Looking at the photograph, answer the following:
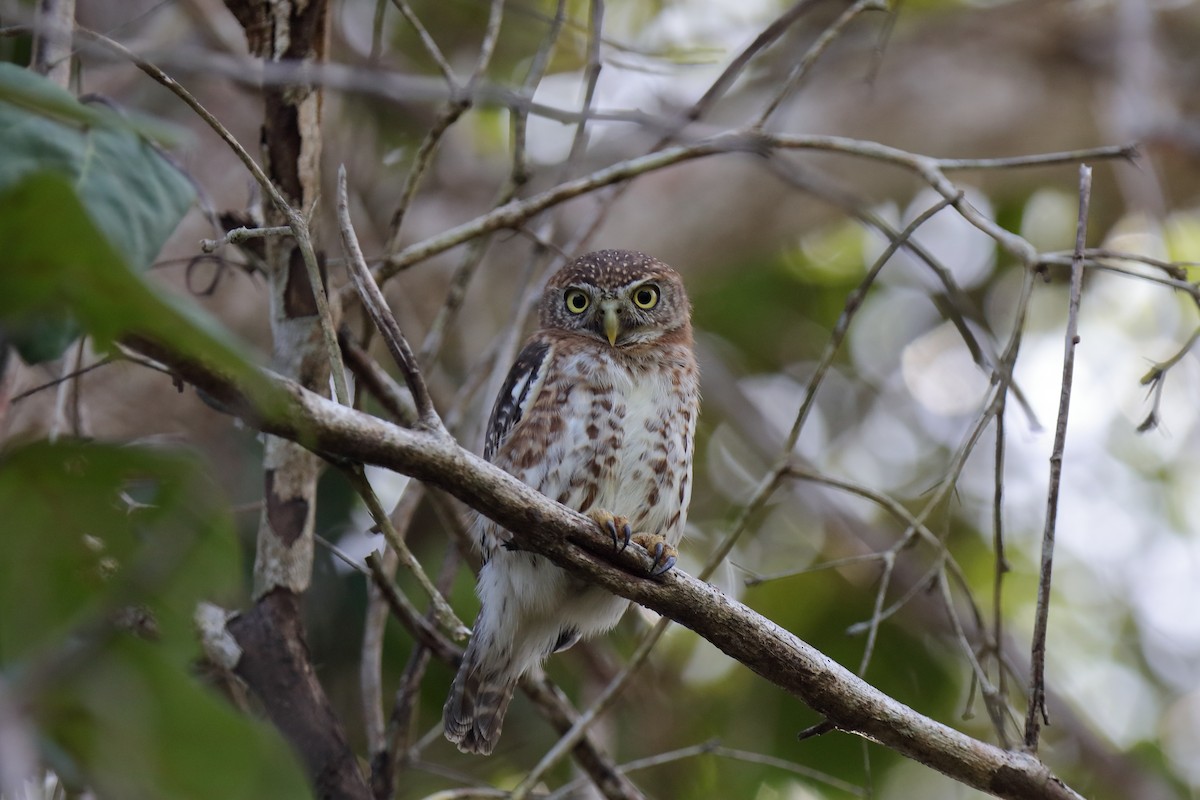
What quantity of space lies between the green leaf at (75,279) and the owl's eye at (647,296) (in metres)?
3.25

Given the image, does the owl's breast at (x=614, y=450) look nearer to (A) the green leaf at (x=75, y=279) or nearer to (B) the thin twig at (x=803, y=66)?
(B) the thin twig at (x=803, y=66)

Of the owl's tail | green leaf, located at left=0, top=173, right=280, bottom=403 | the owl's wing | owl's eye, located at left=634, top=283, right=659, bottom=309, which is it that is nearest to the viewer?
green leaf, located at left=0, top=173, right=280, bottom=403

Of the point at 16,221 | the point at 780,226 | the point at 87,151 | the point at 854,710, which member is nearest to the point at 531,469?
the point at 854,710

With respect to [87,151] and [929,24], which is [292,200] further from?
[929,24]

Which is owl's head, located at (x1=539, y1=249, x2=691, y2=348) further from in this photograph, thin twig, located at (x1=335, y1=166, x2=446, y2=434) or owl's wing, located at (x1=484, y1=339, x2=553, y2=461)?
thin twig, located at (x1=335, y1=166, x2=446, y2=434)

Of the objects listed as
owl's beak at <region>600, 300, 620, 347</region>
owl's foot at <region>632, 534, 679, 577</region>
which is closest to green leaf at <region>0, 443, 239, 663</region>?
owl's foot at <region>632, 534, 679, 577</region>

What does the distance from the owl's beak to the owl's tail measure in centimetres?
109

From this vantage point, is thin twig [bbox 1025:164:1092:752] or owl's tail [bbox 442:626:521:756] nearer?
thin twig [bbox 1025:164:1092:752]

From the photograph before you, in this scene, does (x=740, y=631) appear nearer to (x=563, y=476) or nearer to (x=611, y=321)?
(x=563, y=476)

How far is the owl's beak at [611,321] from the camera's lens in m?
3.99

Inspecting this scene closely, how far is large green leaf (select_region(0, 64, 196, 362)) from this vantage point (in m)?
1.24

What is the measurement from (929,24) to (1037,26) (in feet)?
2.14

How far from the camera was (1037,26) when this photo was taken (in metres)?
6.75

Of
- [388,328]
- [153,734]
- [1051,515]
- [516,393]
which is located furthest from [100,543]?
[516,393]
